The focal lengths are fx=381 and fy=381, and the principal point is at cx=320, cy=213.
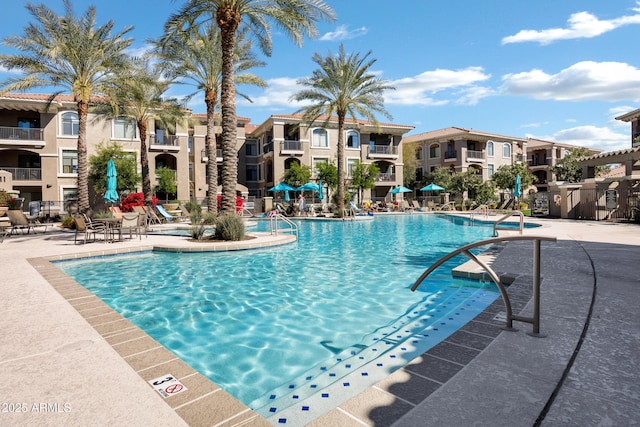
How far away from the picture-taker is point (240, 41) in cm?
2061

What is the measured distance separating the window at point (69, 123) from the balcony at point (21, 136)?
69.3 inches

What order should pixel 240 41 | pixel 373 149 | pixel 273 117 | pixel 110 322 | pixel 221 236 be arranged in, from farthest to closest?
1. pixel 373 149
2. pixel 273 117
3. pixel 240 41
4. pixel 221 236
5. pixel 110 322

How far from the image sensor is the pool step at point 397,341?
3363 mm

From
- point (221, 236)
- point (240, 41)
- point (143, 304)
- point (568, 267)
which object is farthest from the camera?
point (240, 41)

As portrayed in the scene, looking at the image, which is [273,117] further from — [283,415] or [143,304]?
[283,415]

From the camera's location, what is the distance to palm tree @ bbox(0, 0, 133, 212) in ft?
55.4

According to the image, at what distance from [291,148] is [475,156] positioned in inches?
922

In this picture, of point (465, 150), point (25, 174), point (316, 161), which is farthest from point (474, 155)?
point (25, 174)

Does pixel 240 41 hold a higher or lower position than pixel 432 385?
higher

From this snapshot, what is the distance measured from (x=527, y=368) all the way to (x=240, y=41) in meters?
21.4

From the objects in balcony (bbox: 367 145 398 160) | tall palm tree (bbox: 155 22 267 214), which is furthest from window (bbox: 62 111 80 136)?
balcony (bbox: 367 145 398 160)

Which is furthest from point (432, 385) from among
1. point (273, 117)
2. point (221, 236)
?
point (273, 117)

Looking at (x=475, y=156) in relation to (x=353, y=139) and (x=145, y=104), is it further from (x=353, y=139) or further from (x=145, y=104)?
(x=145, y=104)

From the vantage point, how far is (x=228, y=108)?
13.6 metres
